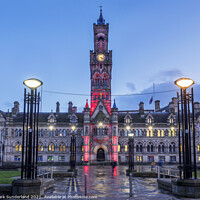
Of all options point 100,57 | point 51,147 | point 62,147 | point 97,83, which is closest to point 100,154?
point 62,147

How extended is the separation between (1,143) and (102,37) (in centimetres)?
4314

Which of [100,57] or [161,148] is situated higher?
[100,57]

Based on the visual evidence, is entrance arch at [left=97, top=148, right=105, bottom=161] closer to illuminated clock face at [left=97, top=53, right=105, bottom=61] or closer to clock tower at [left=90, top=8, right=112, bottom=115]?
clock tower at [left=90, top=8, right=112, bottom=115]

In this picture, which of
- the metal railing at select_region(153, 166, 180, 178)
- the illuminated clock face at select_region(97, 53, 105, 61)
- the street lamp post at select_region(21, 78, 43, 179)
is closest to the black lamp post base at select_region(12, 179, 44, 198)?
the street lamp post at select_region(21, 78, 43, 179)

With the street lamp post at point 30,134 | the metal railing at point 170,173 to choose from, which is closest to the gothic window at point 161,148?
the metal railing at point 170,173

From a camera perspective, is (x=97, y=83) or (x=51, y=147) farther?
(x=97, y=83)

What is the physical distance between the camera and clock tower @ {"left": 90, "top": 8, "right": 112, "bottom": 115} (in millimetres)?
67562

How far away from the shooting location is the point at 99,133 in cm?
6188

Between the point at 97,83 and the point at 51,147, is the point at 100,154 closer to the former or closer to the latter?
the point at 51,147

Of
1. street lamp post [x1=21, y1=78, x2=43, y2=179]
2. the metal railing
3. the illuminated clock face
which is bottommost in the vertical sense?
the metal railing

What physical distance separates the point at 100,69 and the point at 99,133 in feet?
64.1

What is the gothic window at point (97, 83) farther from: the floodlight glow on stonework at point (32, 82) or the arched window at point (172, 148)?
the floodlight glow on stonework at point (32, 82)

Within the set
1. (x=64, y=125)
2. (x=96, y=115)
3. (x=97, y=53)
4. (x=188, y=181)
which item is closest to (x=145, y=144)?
(x=96, y=115)

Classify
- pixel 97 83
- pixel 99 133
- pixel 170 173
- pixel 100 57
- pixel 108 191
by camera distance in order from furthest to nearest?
pixel 100 57, pixel 97 83, pixel 99 133, pixel 170 173, pixel 108 191
